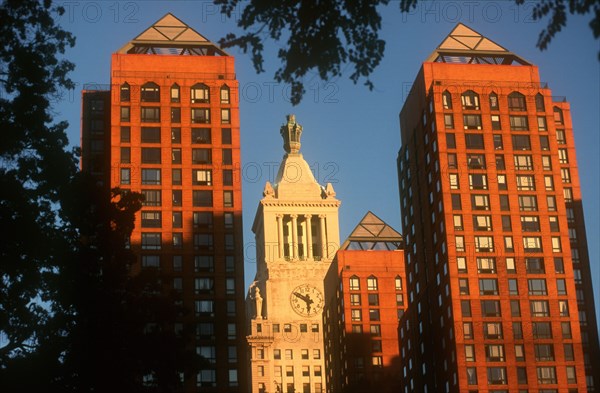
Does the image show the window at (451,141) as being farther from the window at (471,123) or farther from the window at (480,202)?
the window at (480,202)

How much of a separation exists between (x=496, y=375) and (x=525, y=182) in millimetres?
21637

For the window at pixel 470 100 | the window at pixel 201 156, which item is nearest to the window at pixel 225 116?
the window at pixel 201 156

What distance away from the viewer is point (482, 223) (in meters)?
125

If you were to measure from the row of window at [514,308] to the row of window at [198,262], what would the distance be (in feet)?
79.7

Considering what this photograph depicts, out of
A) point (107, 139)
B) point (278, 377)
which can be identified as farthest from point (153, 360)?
point (278, 377)

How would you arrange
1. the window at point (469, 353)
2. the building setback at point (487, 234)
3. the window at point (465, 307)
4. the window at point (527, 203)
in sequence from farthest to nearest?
the window at point (527, 203)
the window at point (465, 307)
the building setback at point (487, 234)
the window at point (469, 353)

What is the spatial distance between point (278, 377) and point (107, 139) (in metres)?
72.6

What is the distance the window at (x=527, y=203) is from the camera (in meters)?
126

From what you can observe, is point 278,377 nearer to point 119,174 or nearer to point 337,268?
point 337,268

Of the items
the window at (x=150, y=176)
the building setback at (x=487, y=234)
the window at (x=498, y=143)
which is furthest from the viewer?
the window at (x=498, y=143)

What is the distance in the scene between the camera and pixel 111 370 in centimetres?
5809

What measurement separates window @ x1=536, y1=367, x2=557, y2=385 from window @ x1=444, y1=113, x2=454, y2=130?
27297mm

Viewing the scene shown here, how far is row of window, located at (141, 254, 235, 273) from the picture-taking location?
411 ft

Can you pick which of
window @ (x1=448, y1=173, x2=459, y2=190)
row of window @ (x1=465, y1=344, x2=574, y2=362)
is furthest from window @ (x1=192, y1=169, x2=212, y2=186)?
row of window @ (x1=465, y1=344, x2=574, y2=362)
